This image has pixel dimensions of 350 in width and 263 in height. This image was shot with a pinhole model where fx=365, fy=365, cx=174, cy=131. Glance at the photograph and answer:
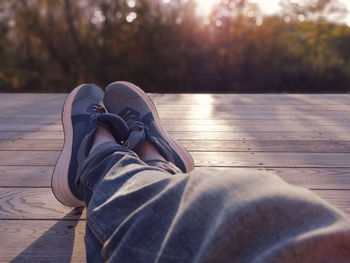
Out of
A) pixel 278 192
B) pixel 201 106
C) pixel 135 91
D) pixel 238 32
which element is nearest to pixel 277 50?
pixel 238 32

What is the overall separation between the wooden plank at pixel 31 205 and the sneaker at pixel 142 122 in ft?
0.78

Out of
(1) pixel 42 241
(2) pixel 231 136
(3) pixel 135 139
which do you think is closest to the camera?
(1) pixel 42 241

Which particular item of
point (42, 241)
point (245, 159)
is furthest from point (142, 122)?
point (42, 241)

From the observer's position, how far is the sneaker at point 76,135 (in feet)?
2.93

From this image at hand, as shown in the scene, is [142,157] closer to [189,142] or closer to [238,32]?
[189,142]

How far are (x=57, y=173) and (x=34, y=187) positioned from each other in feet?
0.53

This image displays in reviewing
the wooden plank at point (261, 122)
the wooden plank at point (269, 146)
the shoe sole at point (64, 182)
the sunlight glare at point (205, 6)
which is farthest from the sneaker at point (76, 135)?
the sunlight glare at point (205, 6)

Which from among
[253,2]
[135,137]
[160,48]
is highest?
[135,137]

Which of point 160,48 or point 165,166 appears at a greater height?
point 165,166

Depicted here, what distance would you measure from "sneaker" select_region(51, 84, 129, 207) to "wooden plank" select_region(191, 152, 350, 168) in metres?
0.35

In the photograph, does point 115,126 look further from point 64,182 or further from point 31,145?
point 31,145

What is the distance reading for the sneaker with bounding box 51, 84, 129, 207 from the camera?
895 mm

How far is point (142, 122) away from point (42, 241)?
60cm

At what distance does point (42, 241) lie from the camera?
2.56 ft
